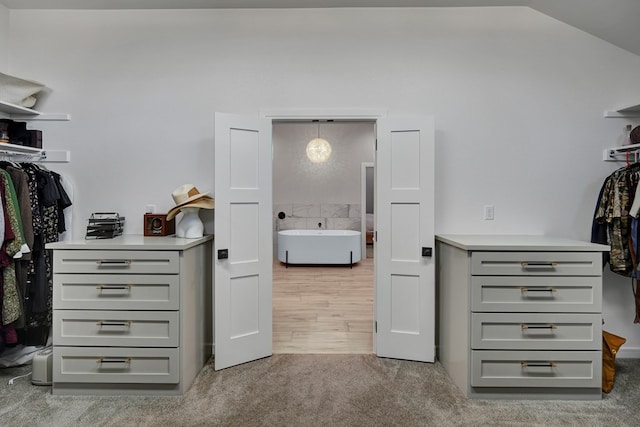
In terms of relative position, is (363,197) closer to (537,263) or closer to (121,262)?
(537,263)

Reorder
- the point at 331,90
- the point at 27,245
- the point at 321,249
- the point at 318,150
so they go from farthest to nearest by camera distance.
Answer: the point at 318,150 → the point at 321,249 → the point at 331,90 → the point at 27,245

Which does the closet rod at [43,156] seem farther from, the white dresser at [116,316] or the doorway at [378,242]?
the doorway at [378,242]

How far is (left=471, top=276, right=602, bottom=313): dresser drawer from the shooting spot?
6.93 feet

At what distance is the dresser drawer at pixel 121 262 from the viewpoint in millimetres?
2139

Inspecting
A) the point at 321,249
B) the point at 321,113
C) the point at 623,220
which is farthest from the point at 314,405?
the point at 321,249

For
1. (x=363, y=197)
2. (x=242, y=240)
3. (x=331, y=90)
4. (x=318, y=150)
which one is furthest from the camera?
(x=363, y=197)

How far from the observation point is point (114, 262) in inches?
84.3

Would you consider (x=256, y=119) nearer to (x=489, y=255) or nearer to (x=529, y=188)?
(x=489, y=255)

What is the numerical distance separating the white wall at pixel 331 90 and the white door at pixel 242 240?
0.41m

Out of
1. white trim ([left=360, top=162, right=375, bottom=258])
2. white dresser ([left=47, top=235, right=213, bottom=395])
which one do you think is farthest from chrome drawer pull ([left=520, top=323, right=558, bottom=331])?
white trim ([left=360, top=162, right=375, bottom=258])

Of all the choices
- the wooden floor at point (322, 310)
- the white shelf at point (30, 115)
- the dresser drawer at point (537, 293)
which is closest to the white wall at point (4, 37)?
the white shelf at point (30, 115)

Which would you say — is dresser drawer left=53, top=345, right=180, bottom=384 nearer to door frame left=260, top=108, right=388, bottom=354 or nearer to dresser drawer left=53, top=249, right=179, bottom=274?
dresser drawer left=53, top=249, right=179, bottom=274

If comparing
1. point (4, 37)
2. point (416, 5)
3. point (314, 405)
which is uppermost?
point (416, 5)

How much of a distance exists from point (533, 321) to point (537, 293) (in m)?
0.18
